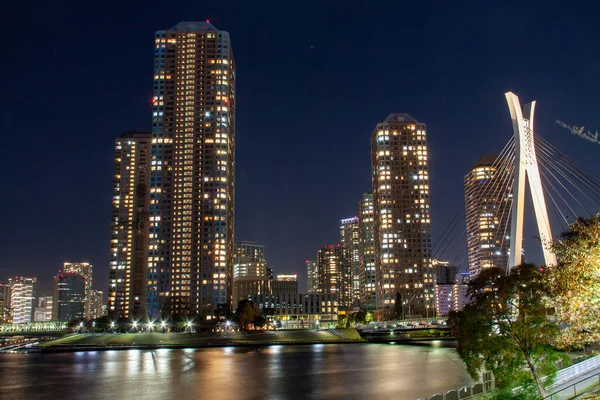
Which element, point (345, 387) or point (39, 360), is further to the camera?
point (39, 360)

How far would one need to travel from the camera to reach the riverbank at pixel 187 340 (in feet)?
426

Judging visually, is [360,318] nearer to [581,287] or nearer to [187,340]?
[187,340]

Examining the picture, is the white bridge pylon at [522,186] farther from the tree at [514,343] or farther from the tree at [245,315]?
the tree at [245,315]

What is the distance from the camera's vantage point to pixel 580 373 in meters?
34.8

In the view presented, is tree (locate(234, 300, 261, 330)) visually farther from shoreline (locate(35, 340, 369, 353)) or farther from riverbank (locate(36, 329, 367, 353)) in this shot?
shoreline (locate(35, 340, 369, 353))

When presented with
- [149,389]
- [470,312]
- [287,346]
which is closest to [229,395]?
[149,389]

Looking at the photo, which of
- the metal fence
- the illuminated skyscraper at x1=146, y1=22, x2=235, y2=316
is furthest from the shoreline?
the metal fence

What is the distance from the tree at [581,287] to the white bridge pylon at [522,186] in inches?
1653

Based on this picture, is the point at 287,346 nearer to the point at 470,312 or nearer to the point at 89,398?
the point at 89,398

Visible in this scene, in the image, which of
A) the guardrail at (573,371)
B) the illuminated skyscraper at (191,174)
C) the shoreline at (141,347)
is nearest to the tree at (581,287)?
the guardrail at (573,371)

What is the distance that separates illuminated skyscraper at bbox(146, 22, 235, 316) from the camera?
18338 centimetres

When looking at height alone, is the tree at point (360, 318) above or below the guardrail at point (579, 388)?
above

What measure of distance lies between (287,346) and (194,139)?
275 feet

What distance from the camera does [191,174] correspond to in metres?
189
